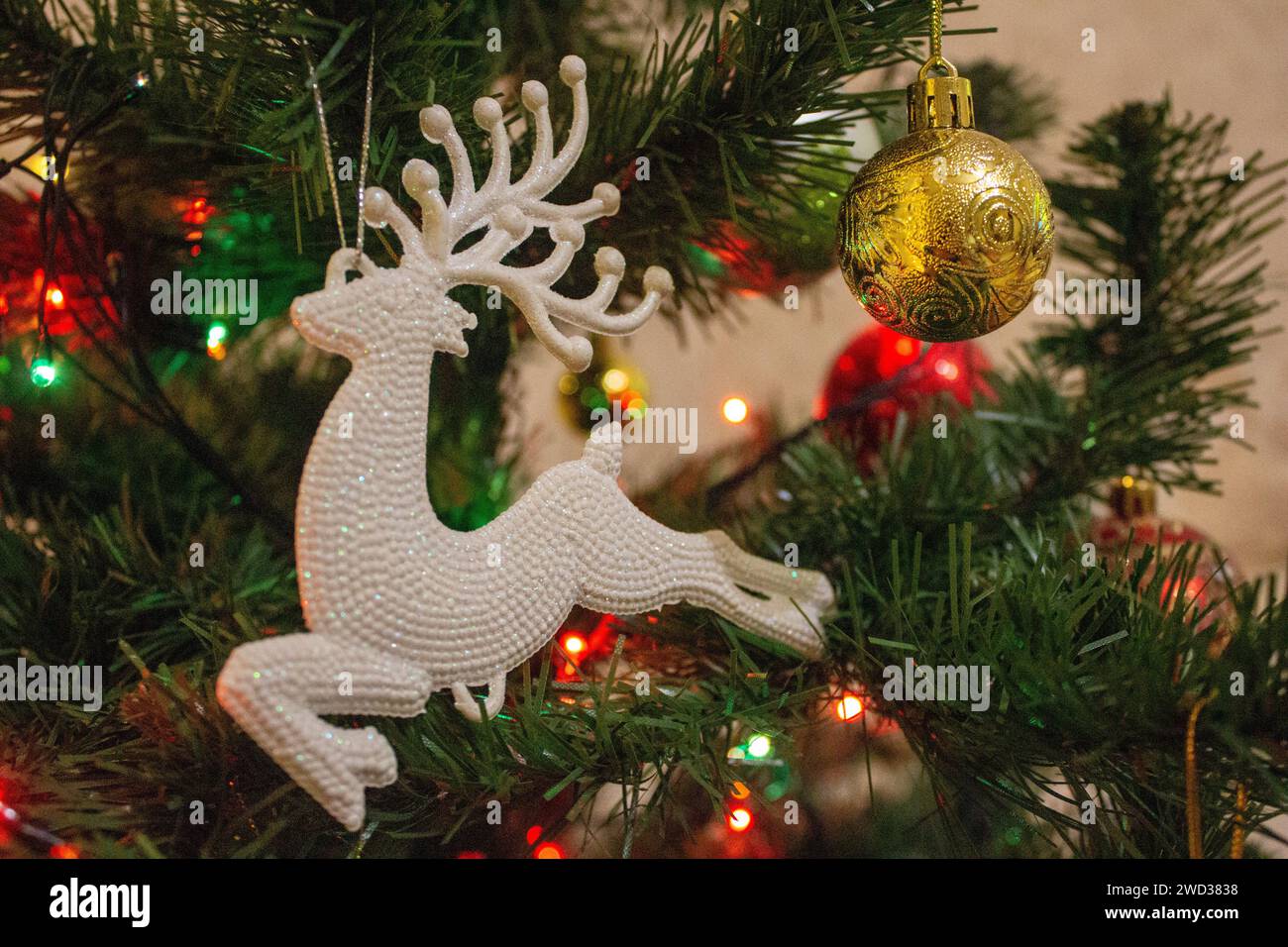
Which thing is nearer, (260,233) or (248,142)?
(248,142)

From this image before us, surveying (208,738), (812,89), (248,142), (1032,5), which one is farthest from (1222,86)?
(208,738)

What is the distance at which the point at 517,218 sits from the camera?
457 millimetres

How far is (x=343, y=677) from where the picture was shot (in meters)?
0.40

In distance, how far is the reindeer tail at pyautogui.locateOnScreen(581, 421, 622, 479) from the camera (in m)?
0.49

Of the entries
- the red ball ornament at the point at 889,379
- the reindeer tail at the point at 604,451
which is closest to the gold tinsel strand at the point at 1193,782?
the reindeer tail at the point at 604,451

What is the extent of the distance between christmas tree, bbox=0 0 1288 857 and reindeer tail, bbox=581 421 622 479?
0.04 metres

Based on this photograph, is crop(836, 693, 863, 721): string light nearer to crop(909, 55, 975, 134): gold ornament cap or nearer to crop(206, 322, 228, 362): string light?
crop(909, 55, 975, 134): gold ornament cap

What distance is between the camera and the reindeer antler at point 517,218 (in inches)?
17.1

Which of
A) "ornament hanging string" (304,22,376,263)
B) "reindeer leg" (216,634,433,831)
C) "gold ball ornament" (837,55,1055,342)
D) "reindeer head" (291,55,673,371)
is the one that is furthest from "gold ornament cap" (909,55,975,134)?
"reindeer leg" (216,634,433,831)

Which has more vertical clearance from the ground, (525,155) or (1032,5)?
(1032,5)

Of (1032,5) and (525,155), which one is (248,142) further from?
(1032,5)

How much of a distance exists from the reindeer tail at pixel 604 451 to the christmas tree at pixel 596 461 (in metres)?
0.04

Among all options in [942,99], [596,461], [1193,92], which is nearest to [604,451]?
[596,461]
